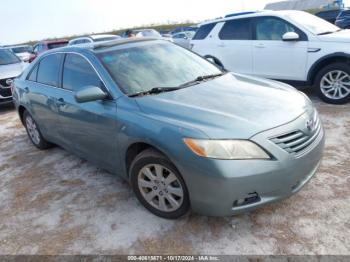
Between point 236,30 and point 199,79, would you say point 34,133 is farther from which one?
point 236,30

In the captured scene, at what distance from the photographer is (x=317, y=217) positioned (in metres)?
2.98

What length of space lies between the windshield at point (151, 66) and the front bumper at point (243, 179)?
1164mm

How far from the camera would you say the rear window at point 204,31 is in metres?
7.80

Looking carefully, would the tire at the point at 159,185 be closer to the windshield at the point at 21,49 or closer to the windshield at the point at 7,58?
the windshield at the point at 7,58

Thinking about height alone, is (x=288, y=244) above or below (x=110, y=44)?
below

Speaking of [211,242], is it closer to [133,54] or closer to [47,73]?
[133,54]

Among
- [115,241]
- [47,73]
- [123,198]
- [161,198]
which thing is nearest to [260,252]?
[161,198]

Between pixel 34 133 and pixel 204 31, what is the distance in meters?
4.61

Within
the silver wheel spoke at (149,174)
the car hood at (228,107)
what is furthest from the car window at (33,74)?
the silver wheel spoke at (149,174)

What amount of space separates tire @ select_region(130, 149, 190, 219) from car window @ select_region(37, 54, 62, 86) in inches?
76.4

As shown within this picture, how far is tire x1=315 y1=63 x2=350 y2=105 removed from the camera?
5.86m

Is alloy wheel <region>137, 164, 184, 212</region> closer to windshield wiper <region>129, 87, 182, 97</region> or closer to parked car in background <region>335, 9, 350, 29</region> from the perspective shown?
windshield wiper <region>129, 87, 182, 97</region>

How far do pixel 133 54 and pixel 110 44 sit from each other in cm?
36

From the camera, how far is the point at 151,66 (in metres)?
3.69
